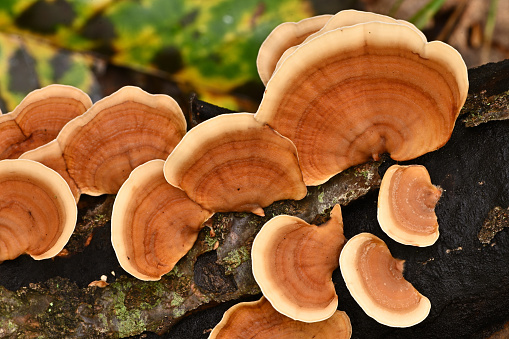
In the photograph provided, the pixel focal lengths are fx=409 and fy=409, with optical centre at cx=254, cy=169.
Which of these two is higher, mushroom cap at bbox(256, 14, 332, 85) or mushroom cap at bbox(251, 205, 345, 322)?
mushroom cap at bbox(256, 14, 332, 85)

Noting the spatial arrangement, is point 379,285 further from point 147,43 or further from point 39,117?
point 147,43

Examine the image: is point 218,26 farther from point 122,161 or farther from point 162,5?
point 122,161

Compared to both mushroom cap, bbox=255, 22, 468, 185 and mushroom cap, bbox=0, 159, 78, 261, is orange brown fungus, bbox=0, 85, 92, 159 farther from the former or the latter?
mushroom cap, bbox=255, 22, 468, 185

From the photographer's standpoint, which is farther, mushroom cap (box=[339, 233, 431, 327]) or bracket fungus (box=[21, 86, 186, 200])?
bracket fungus (box=[21, 86, 186, 200])

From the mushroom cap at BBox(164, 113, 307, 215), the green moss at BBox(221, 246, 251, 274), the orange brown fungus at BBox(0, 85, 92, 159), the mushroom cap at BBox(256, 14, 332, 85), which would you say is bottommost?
the green moss at BBox(221, 246, 251, 274)

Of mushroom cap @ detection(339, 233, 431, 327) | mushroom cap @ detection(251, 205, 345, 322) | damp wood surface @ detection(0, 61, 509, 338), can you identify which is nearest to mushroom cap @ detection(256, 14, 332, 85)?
damp wood surface @ detection(0, 61, 509, 338)

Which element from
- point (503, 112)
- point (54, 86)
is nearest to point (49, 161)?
point (54, 86)

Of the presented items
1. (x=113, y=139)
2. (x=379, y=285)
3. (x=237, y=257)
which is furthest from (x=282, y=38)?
(x=379, y=285)
